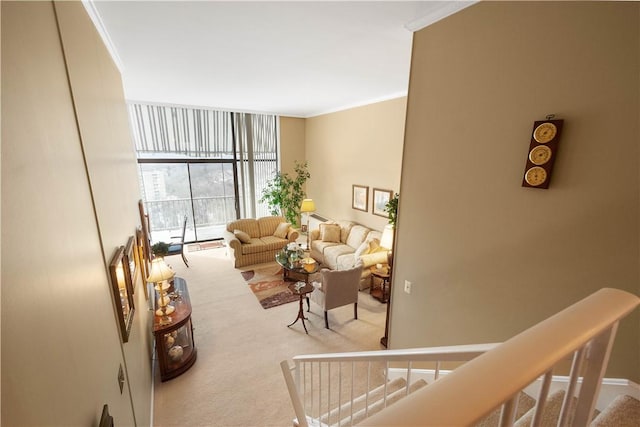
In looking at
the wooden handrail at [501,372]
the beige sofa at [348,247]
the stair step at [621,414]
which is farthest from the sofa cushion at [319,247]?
the wooden handrail at [501,372]

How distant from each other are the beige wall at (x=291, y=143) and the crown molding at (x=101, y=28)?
469 centimetres

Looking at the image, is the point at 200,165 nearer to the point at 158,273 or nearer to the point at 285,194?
the point at 285,194

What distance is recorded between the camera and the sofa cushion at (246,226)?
20.4ft

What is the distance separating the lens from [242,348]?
3.55m

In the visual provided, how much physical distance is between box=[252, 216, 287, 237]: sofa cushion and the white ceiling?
118 inches

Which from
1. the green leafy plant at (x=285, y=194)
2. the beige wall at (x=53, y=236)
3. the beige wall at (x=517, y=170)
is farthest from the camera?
the green leafy plant at (x=285, y=194)

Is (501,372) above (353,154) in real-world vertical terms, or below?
below

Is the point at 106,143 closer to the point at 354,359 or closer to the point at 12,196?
the point at 12,196

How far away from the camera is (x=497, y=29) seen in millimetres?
1712

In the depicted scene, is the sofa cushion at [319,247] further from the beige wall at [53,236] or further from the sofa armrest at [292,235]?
the beige wall at [53,236]

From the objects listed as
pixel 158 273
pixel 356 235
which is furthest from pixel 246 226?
pixel 158 273

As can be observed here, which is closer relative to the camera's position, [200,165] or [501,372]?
[501,372]

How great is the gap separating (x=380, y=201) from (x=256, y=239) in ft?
9.93

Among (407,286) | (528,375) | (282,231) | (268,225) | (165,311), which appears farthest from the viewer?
(268,225)
